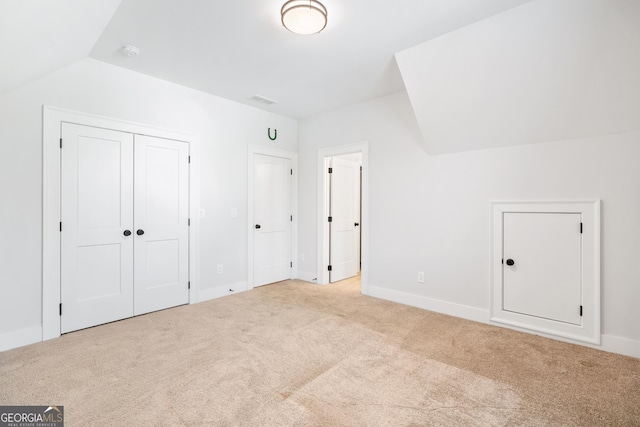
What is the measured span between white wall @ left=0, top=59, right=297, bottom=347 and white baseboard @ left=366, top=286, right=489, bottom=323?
198cm

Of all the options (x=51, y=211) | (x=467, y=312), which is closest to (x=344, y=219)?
(x=467, y=312)

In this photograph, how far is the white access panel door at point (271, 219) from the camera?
4449 mm

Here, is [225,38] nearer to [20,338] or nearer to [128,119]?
[128,119]

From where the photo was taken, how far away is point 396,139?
3766 mm

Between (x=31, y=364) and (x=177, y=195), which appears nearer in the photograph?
(x=31, y=364)

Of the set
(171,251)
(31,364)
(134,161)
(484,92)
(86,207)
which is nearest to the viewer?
(31,364)

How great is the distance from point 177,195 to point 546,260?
404 cm

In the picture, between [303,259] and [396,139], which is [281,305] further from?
[396,139]

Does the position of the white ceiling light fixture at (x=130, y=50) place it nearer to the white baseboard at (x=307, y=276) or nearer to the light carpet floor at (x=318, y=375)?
the light carpet floor at (x=318, y=375)

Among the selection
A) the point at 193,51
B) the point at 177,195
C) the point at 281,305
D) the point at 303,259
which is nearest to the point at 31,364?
the point at 177,195

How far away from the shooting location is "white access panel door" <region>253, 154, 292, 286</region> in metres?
4.45

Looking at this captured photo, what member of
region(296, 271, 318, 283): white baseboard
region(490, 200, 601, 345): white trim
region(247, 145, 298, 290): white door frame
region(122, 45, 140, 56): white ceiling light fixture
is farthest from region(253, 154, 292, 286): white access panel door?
region(490, 200, 601, 345): white trim

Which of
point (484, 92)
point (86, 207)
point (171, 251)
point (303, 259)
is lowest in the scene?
point (303, 259)

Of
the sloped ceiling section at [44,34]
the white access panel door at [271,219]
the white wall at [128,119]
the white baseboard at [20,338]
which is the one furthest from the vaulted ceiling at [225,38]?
the white baseboard at [20,338]
